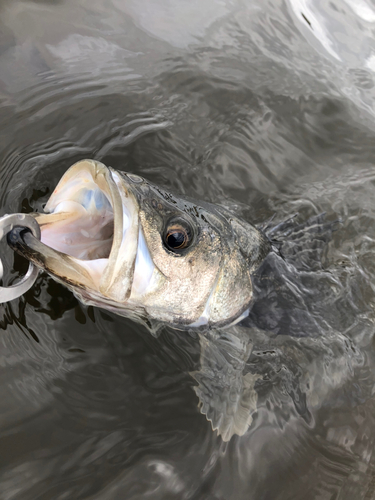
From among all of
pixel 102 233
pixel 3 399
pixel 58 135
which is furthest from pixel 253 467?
pixel 58 135

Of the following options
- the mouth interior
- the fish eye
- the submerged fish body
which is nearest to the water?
the submerged fish body

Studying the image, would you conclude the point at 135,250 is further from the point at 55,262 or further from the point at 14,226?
the point at 14,226

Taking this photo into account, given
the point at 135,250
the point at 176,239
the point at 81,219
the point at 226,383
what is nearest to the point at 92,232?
the point at 81,219

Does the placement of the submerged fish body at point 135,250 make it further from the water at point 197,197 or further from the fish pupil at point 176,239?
the water at point 197,197

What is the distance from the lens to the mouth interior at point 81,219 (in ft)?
6.15

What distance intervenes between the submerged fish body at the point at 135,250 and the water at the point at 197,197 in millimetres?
516

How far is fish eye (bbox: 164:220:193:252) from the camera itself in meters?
2.00

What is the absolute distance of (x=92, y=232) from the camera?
1969 mm

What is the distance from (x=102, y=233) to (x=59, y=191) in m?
0.29

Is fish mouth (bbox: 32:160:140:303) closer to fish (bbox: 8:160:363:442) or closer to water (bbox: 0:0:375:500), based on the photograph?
fish (bbox: 8:160:363:442)

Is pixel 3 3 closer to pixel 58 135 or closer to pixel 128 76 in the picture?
pixel 128 76

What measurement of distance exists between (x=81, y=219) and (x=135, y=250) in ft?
1.10

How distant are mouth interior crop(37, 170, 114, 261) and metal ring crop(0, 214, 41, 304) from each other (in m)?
0.21

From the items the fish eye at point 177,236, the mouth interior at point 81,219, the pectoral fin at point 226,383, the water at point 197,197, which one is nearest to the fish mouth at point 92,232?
the mouth interior at point 81,219
